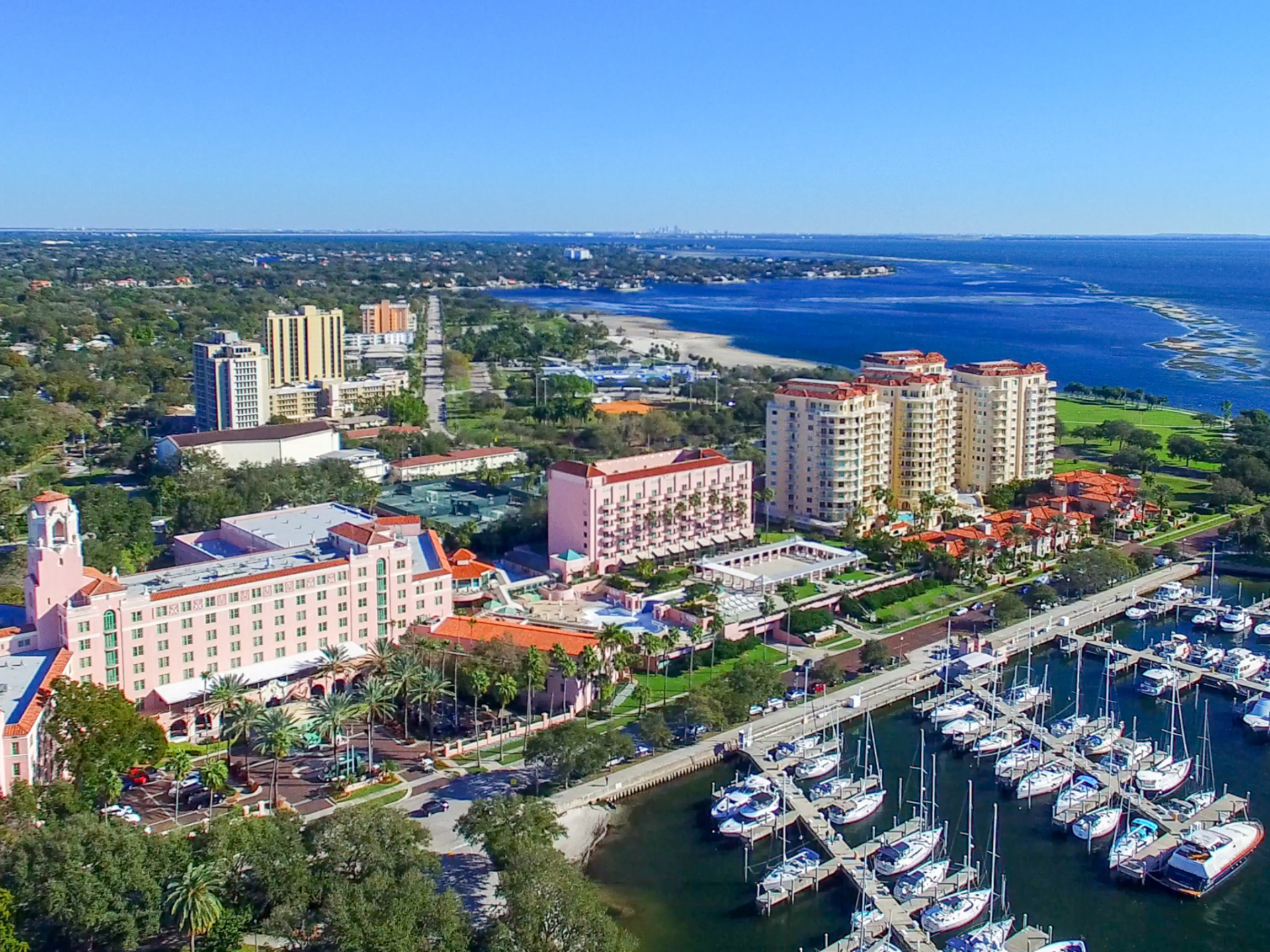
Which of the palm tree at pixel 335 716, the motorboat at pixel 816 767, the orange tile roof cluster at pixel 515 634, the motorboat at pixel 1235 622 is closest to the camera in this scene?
the palm tree at pixel 335 716

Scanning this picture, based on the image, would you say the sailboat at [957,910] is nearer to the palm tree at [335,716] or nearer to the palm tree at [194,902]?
the palm tree at [194,902]

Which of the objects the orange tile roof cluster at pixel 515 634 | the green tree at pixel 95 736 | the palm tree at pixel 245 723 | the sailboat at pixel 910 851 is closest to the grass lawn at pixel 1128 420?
the orange tile roof cluster at pixel 515 634

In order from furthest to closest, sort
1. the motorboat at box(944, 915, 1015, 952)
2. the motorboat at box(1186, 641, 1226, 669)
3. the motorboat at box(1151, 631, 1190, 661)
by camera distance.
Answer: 1. the motorboat at box(1151, 631, 1190, 661)
2. the motorboat at box(1186, 641, 1226, 669)
3. the motorboat at box(944, 915, 1015, 952)

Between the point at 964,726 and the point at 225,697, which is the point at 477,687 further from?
the point at 964,726

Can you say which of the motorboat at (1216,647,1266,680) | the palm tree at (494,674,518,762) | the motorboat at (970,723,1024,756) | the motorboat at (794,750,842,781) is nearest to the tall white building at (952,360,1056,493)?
the motorboat at (1216,647,1266,680)

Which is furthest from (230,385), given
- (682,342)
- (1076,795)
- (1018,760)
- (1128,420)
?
(682,342)

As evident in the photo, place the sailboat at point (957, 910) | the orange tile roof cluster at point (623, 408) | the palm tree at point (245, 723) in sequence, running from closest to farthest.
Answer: the sailboat at point (957, 910), the palm tree at point (245, 723), the orange tile roof cluster at point (623, 408)

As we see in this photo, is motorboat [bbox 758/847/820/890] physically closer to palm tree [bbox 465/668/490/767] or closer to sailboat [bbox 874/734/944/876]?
sailboat [bbox 874/734/944/876]
